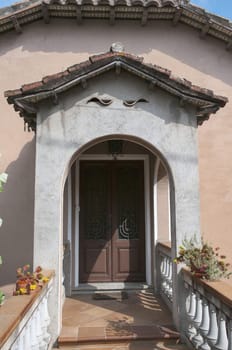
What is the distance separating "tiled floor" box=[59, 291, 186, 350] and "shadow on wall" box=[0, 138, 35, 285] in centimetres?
159

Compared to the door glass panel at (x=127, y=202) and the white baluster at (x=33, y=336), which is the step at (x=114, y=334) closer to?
the white baluster at (x=33, y=336)

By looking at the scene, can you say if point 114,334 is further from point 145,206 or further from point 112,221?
point 145,206

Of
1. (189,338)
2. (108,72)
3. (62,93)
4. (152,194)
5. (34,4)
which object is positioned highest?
(34,4)

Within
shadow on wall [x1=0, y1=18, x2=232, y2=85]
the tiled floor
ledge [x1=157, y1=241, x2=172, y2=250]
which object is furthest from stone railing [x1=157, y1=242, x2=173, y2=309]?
shadow on wall [x1=0, y1=18, x2=232, y2=85]

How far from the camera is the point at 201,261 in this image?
4.68 metres

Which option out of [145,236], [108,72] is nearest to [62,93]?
[108,72]

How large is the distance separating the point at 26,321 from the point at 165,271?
4.33 m

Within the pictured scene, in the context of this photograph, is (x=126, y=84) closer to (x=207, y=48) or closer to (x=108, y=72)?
(x=108, y=72)

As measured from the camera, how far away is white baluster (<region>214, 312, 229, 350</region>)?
12.2 feet

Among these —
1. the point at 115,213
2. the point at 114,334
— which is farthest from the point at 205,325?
the point at 115,213

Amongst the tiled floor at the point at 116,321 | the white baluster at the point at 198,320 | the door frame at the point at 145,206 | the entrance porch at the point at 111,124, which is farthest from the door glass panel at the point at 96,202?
the white baluster at the point at 198,320

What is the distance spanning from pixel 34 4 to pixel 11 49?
1.22 meters

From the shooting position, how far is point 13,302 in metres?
3.54

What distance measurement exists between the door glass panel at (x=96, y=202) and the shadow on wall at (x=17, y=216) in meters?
1.38
